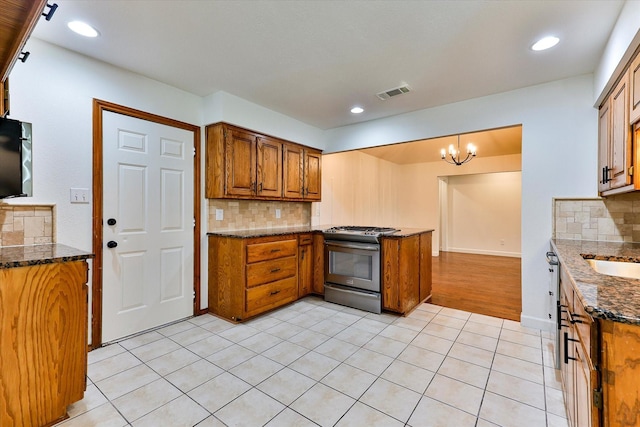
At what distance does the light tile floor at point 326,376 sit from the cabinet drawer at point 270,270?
1.43ft

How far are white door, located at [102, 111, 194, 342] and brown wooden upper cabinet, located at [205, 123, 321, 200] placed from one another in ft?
0.86

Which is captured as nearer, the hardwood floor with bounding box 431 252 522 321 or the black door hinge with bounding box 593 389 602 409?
the black door hinge with bounding box 593 389 602 409

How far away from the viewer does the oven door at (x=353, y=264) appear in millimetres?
3258

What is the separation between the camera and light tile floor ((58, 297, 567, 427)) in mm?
1606

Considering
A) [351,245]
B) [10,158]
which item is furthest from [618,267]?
[10,158]

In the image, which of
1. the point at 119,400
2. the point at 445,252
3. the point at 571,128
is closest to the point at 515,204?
the point at 445,252

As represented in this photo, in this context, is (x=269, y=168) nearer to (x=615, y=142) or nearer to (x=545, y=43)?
(x=545, y=43)

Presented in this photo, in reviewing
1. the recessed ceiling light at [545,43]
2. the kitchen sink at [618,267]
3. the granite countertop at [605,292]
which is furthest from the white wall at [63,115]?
the kitchen sink at [618,267]

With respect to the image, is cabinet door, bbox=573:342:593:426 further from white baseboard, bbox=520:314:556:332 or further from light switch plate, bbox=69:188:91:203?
light switch plate, bbox=69:188:91:203

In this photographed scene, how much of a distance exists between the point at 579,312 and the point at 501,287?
144 inches

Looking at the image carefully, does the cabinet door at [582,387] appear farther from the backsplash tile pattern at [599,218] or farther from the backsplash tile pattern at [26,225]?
the backsplash tile pattern at [26,225]

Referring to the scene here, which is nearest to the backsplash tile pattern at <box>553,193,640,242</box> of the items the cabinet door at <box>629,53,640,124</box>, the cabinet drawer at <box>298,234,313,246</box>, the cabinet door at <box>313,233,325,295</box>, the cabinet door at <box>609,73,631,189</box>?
the cabinet door at <box>609,73,631,189</box>

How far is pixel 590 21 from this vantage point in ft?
6.06

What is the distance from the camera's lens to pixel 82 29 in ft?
6.49
